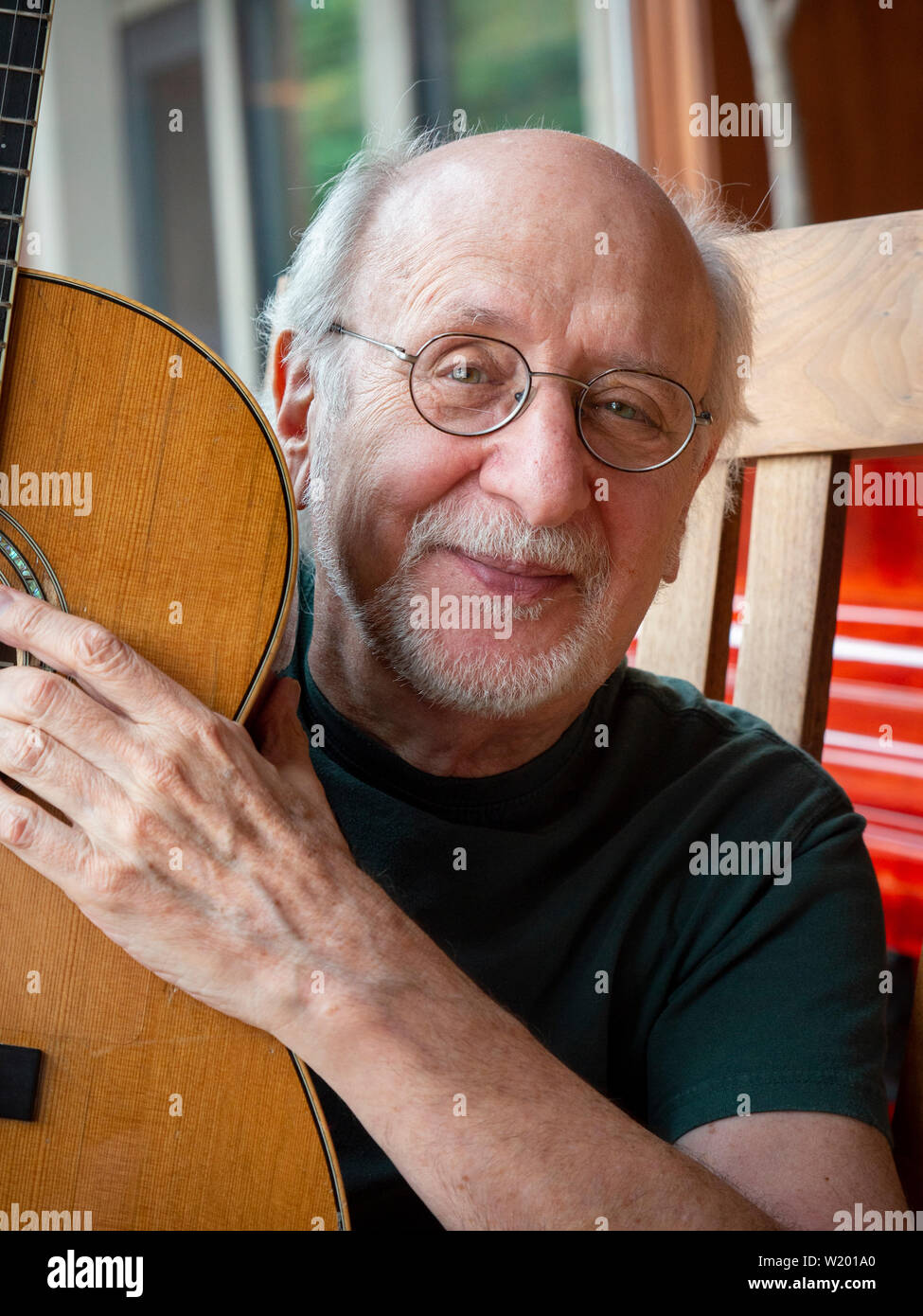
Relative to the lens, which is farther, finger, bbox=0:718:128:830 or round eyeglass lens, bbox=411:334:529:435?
round eyeglass lens, bbox=411:334:529:435

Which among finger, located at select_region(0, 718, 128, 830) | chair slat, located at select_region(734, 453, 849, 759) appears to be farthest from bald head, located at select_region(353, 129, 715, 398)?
finger, located at select_region(0, 718, 128, 830)

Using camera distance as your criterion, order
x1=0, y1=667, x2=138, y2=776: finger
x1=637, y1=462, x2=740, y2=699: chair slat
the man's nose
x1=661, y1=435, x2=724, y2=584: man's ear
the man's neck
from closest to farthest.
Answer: x1=0, y1=667, x2=138, y2=776: finger
the man's nose
the man's neck
x1=661, y1=435, x2=724, y2=584: man's ear
x1=637, y1=462, x2=740, y2=699: chair slat

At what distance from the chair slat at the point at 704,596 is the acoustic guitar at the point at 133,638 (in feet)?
2.27

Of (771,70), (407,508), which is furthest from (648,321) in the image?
(771,70)

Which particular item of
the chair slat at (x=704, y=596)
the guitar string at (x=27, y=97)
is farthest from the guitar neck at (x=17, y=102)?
the chair slat at (x=704, y=596)

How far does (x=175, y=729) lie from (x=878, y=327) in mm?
838

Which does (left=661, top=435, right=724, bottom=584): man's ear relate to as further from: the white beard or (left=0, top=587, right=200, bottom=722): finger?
(left=0, top=587, right=200, bottom=722): finger

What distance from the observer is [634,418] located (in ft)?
3.33

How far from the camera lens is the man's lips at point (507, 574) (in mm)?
957

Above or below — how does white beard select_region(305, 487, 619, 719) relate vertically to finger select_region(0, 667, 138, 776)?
above

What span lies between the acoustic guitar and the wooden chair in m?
0.67

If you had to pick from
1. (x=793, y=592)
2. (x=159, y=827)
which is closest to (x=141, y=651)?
(x=159, y=827)

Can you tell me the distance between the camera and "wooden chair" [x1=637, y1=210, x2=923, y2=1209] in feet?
3.75
